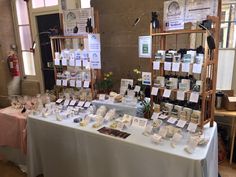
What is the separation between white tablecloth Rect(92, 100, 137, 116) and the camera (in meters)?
2.34

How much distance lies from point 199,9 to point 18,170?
282cm

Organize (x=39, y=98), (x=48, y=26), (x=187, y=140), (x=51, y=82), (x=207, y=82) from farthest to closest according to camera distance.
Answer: (x=51, y=82), (x=48, y=26), (x=39, y=98), (x=207, y=82), (x=187, y=140)

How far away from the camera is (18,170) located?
8.86ft

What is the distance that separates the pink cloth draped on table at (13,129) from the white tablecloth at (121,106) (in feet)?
2.96

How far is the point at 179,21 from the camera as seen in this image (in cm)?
192

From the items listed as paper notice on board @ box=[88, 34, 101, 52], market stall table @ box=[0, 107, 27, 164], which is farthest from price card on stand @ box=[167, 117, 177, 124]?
market stall table @ box=[0, 107, 27, 164]

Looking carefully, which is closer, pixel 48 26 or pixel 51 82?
pixel 48 26

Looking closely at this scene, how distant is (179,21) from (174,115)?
88 centimetres

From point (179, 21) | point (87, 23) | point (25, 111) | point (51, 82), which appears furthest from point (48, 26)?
point (179, 21)

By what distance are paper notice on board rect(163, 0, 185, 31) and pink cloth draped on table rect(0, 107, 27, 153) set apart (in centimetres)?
193

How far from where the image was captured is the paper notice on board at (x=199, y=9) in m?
1.74

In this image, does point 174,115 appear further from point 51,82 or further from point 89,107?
point 51,82

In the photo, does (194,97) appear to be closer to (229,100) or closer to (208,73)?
(208,73)

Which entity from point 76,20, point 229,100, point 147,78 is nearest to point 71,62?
point 76,20
